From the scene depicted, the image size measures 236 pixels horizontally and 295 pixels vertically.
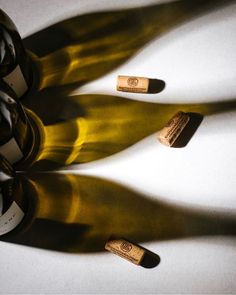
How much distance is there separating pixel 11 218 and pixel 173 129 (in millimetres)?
339

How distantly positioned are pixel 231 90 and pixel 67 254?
18.4 inches

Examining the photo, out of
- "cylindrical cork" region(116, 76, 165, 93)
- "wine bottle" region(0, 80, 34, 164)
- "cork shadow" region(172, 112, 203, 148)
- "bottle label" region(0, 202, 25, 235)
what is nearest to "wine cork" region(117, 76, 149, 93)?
"cylindrical cork" region(116, 76, 165, 93)

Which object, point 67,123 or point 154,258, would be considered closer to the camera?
point 154,258

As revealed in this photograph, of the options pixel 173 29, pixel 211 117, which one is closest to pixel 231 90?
pixel 211 117

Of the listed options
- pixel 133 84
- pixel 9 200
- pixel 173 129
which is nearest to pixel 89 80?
pixel 133 84

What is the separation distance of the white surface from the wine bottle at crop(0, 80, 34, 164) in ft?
0.44

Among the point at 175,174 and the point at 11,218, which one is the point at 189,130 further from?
the point at 11,218

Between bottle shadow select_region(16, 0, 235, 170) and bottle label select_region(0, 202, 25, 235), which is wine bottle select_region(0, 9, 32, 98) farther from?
bottle label select_region(0, 202, 25, 235)

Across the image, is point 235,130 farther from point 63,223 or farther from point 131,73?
point 63,223

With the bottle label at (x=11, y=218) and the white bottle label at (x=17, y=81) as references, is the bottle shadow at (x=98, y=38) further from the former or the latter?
the bottle label at (x=11, y=218)

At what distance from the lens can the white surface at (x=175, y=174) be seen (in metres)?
0.67

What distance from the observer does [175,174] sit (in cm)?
73

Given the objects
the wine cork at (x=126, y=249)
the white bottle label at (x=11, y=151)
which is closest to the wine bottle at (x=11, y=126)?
the white bottle label at (x=11, y=151)

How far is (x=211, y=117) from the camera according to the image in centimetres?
76
